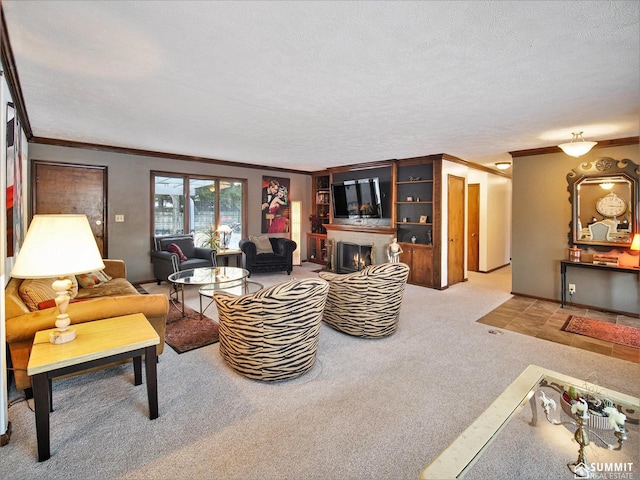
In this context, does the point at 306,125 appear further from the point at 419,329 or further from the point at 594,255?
the point at 594,255

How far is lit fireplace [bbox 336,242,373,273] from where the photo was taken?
6.99m

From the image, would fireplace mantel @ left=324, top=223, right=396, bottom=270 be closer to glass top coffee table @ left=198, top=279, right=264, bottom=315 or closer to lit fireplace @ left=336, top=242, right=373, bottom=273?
lit fireplace @ left=336, top=242, right=373, bottom=273

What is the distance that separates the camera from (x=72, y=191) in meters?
5.43

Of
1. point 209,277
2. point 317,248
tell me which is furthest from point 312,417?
point 317,248

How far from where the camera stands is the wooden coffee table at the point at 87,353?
1.77 meters

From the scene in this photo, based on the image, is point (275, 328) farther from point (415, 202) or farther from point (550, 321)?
point (415, 202)

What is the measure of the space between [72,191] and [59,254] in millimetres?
4514

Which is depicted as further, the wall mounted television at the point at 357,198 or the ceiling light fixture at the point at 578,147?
the wall mounted television at the point at 357,198

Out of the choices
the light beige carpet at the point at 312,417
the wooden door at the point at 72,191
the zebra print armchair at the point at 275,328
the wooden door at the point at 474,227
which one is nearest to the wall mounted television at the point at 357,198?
the wooden door at the point at 474,227

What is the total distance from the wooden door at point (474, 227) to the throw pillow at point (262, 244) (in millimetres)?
4816

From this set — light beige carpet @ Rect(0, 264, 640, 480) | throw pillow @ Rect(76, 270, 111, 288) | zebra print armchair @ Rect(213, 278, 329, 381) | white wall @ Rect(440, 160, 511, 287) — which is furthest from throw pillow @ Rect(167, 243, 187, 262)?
white wall @ Rect(440, 160, 511, 287)

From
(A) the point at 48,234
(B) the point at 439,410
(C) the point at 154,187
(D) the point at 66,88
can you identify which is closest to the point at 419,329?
(B) the point at 439,410

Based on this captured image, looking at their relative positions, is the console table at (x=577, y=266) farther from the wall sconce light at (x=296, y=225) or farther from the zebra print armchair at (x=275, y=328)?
the wall sconce light at (x=296, y=225)

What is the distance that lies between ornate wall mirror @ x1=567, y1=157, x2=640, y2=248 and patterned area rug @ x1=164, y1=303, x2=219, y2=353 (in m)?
5.38
